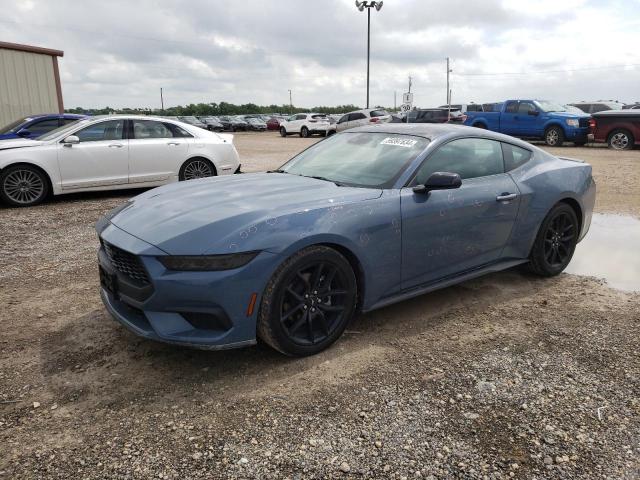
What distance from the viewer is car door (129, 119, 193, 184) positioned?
9.07 meters

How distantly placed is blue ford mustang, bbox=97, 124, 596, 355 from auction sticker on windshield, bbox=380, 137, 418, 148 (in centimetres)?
1

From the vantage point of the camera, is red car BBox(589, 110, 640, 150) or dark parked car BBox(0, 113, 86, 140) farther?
red car BBox(589, 110, 640, 150)

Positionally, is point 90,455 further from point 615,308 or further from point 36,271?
point 615,308

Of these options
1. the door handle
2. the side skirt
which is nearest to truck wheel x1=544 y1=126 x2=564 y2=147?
the side skirt

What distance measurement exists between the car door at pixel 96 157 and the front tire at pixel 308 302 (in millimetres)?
6698

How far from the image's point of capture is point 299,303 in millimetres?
3176

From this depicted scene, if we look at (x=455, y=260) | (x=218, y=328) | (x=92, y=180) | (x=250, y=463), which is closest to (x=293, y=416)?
(x=250, y=463)

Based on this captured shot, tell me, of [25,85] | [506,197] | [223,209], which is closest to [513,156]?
Answer: [506,197]

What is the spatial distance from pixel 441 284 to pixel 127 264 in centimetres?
222

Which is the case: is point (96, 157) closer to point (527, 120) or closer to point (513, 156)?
point (513, 156)

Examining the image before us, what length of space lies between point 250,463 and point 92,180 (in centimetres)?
746

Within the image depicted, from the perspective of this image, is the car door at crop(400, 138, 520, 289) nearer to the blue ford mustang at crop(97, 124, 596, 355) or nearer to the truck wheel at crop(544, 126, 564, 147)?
the blue ford mustang at crop(97, 124, 596, 355)

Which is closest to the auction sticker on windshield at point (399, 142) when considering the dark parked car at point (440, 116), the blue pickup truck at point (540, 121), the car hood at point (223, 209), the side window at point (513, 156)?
the car hood at point (223, 209)

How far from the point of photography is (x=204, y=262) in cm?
290
